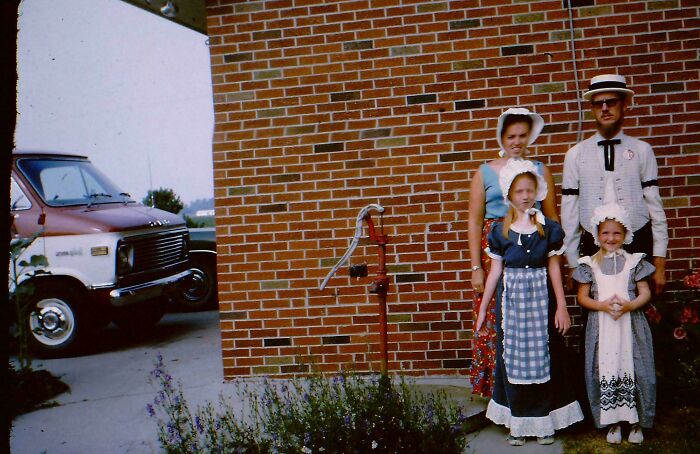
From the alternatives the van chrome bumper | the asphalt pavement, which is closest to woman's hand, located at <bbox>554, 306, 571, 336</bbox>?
the asphalt pavement

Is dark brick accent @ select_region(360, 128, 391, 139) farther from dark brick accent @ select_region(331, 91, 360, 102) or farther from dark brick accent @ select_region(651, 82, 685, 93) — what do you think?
dark brick accent @ select_region(651, 82, 685, 93)

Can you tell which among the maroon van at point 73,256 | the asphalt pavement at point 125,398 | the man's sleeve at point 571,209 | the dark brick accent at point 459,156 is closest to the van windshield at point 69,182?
the maroon van at point 73,256

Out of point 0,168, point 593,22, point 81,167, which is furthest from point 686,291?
point 81,167

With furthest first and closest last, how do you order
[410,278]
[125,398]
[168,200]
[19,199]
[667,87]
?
[168,200] → [19,199] → [125,398] → [410,278] → [667,87]

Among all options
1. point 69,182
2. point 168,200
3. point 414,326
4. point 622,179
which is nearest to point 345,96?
point 414,326

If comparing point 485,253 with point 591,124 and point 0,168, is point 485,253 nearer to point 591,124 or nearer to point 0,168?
point 591,124

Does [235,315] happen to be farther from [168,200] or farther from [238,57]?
[168,200]

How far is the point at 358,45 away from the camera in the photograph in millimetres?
4492

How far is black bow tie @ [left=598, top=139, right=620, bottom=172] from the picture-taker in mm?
3559

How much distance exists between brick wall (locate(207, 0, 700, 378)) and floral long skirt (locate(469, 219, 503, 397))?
29.1 inches

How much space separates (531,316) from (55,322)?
5141 mm

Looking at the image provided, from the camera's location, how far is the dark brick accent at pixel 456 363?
4457 mm

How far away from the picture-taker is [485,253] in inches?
145

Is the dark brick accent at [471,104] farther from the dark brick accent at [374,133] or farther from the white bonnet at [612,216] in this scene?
the white bonnet at [612,216]
